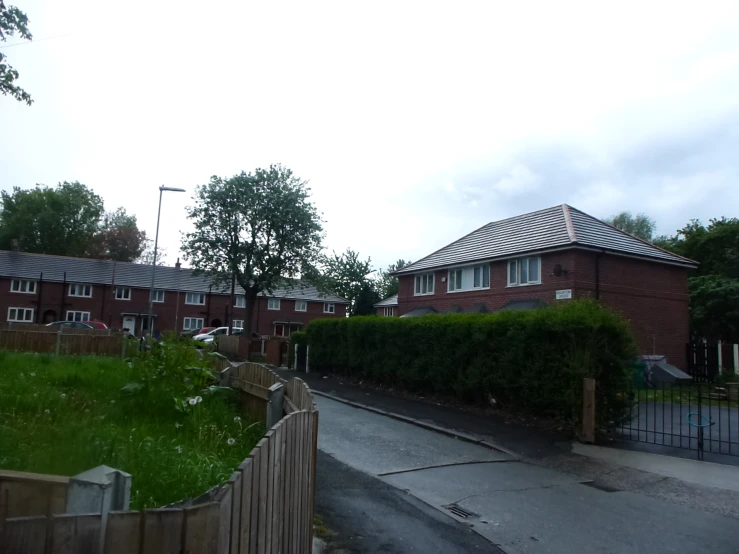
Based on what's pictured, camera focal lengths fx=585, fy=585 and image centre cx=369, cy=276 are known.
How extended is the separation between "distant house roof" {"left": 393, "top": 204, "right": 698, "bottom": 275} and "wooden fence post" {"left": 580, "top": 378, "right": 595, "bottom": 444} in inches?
514

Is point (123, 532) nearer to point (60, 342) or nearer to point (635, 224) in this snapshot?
point (60, 342)

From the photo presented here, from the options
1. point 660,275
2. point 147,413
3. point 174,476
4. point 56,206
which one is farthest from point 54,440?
point 56,206

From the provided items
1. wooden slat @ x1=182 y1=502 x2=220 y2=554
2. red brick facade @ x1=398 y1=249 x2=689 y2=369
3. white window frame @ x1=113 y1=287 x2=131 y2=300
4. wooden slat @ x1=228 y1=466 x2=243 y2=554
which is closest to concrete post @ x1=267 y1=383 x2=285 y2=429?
wooden slat @ x1=228 y1=466 x2=243 y2=554

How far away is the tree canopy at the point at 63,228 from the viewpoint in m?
71.9

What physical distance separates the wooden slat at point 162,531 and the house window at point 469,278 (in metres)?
27.1

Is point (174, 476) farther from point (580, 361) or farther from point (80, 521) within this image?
point (580, 361)

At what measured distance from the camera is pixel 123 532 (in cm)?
202

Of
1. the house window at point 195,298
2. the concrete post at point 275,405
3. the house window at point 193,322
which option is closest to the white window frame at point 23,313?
the house window at point 193,322

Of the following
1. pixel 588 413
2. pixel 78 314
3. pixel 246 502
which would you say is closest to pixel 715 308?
pixel 588 413

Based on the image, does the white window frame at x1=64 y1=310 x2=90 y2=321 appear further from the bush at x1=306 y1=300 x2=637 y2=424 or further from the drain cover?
the drain cover

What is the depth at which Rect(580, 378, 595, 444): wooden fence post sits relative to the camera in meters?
11.4

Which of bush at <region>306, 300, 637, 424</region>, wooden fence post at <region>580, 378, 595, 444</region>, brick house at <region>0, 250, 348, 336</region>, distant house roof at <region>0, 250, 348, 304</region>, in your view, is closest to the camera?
wooden fence post at <region>580, 378, 595, 444</region>

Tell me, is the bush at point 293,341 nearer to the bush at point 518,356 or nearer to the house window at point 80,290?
the bush at point 518,356

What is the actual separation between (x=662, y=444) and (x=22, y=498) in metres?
11.5
